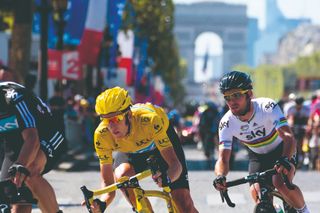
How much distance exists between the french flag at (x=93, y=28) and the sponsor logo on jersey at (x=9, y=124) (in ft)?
73.3

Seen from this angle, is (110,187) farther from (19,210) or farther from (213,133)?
(213,133)

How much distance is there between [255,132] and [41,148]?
6.15 feet

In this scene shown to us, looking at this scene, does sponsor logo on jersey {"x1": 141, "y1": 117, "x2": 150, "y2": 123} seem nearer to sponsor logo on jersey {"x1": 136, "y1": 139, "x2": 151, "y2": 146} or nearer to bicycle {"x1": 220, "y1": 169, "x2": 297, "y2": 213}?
sponsor logo on jersey {"x1": 136, "y1": 139, "x2": 151, "y2": 146}

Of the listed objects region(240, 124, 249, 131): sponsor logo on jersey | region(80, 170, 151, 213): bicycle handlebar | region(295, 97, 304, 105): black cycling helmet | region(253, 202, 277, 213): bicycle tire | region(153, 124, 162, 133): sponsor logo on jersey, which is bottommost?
region(295, 97, 304, 105): black cycling helmet

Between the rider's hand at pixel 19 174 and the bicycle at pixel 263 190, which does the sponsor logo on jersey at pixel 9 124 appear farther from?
the bicycle at pixel 263 190

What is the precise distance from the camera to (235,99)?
8.63 metres

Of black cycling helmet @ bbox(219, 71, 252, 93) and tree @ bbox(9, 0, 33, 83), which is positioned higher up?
black cycling helmet @ bbox(219, 71, 252, 93)

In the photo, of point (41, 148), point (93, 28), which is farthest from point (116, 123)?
point (93, 28)

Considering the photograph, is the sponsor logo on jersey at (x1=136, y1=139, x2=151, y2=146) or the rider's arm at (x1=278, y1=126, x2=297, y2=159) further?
the rider's arm at (x1=278, y1=126, x2=297, y2=159)

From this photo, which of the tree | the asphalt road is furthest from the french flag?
the asphalt road

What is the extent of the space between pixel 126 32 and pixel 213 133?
21.2m

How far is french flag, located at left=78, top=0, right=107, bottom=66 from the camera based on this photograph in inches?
1216

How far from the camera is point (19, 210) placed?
8.41 m

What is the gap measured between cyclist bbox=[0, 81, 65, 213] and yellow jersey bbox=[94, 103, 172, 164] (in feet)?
1.40
